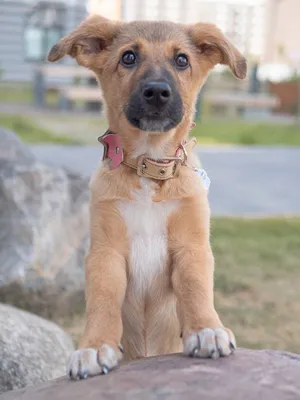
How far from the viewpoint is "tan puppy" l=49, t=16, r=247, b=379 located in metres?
2.50

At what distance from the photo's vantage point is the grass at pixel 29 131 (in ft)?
41.8

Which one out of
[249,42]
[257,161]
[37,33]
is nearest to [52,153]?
[257,161]

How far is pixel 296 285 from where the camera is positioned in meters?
5.65

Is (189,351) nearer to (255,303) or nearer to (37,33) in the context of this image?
(255,303)

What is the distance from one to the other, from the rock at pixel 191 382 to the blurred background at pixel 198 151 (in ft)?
3.20

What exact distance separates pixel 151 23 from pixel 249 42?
22.6 meters

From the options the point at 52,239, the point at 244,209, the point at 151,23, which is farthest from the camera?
the point at 244,209

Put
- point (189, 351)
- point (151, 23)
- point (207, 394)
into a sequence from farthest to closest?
point (151, 23), point (189, 351), point (207, 394)

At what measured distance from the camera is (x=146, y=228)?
262 cm

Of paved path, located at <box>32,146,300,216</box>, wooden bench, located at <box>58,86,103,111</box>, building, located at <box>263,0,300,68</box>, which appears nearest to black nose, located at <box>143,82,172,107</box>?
paved path, located at <box>32,146,300,216</box>

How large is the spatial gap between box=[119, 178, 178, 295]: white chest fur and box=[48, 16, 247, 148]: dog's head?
0.29m

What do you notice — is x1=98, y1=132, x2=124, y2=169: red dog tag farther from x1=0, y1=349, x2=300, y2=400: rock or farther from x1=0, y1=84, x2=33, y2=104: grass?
x1=0, y1=84, x2=33, y2=104: grass

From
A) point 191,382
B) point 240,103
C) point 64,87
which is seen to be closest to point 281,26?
point 240,103

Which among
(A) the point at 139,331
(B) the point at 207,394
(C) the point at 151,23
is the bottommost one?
(A) the point at 139,331
